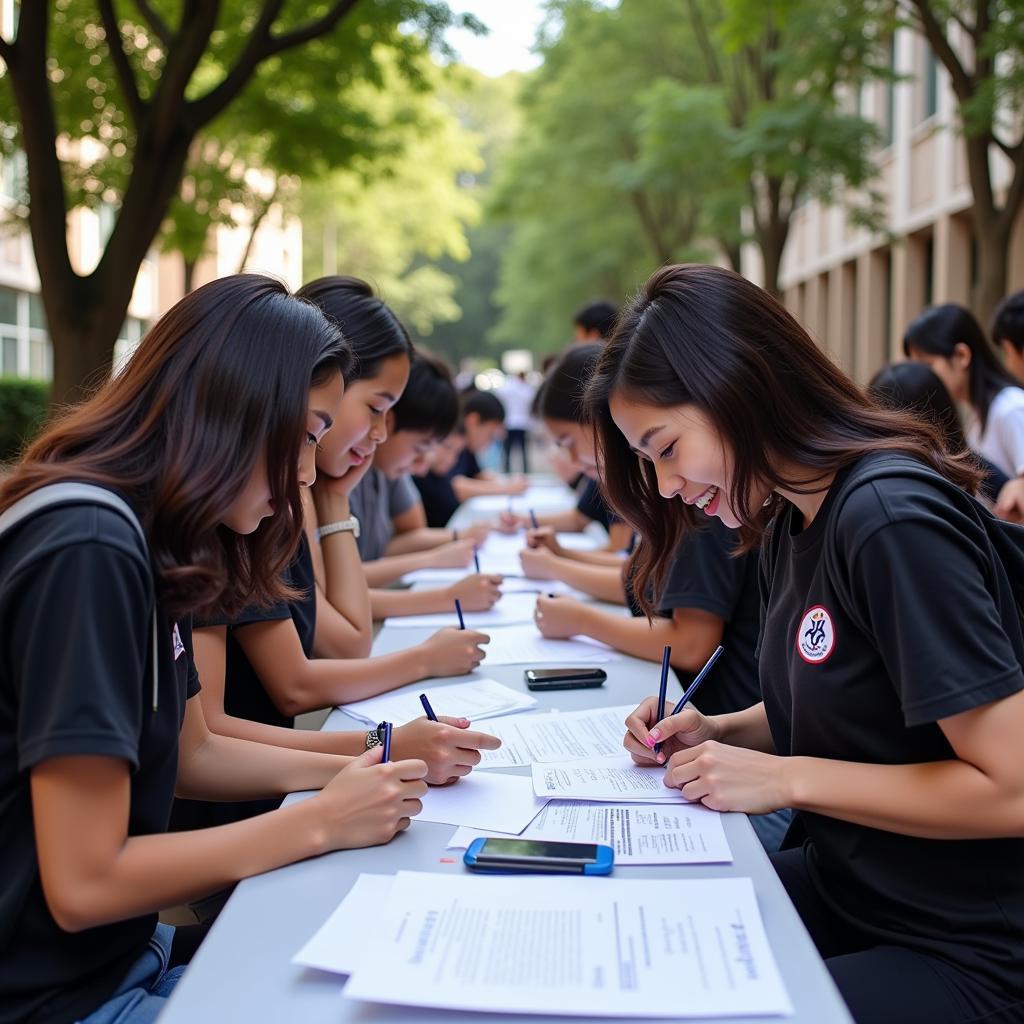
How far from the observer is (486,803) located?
63.6 inches

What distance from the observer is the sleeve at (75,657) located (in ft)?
3.82

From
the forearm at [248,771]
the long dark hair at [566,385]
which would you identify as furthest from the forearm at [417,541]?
the forearm at [248,771]

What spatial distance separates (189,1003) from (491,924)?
1.07ft

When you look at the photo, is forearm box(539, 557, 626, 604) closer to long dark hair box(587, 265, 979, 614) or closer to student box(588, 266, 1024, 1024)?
student box(588, 266, 1024, 1024)

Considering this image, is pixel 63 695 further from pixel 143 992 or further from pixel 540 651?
pixel 540 651

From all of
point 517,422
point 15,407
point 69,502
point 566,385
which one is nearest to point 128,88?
point 566,385

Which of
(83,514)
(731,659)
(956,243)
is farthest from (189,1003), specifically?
(956,243)

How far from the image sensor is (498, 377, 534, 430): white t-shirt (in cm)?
1491

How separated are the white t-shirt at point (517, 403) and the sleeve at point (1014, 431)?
10.5m

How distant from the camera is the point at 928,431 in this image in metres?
1.63

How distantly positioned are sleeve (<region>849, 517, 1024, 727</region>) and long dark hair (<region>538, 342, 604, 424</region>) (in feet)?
6.54

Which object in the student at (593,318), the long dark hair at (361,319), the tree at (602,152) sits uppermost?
the tree at (602,152)

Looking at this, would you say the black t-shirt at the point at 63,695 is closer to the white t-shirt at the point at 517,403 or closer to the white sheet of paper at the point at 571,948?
the white sheet of paper at the point at 571,948

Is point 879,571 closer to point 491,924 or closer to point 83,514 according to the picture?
point 491,924
